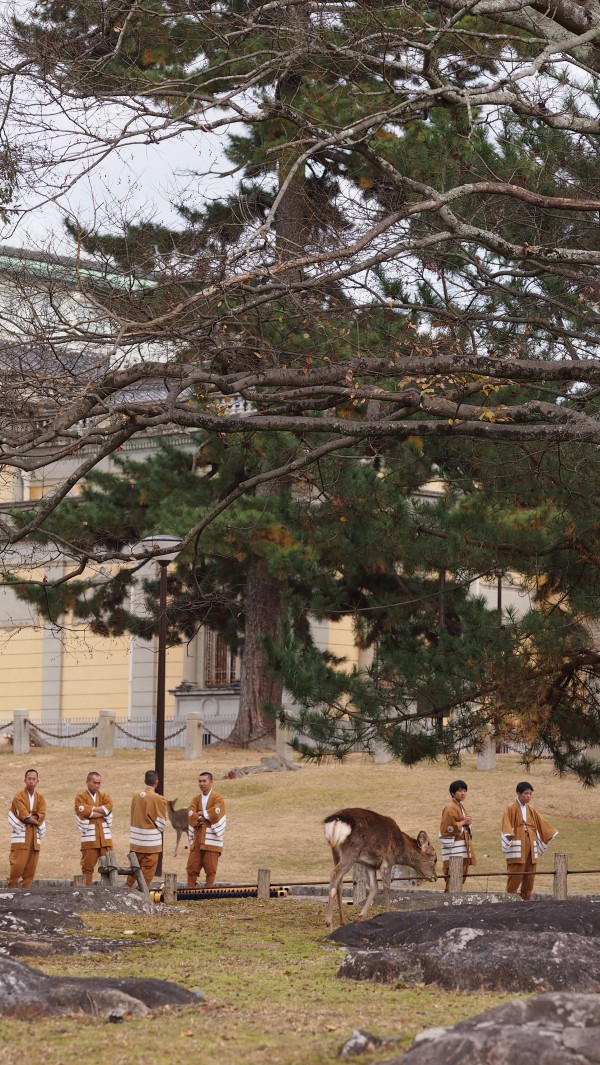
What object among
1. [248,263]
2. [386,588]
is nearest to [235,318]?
[248,263]

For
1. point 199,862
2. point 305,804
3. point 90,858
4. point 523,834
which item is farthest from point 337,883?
point 305,804

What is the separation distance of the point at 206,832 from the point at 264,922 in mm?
3744

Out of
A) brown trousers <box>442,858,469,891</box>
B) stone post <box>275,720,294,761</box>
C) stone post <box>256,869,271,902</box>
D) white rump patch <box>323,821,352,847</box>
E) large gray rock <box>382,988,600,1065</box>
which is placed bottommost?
stone post <box>256,869,271,902</box>

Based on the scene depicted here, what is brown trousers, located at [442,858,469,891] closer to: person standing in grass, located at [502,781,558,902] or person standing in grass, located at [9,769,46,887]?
person standing in grass, located at [502,781,558,902]

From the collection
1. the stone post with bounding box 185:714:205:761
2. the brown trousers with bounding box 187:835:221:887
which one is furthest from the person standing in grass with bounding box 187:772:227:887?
the stone post with bounding box 185:714:205:761

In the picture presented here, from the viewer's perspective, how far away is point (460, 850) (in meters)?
16.7

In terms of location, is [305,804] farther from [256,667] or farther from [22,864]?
[22,864]

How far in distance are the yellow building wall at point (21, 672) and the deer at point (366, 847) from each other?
2649cm

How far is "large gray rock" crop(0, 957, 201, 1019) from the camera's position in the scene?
7.31 metres

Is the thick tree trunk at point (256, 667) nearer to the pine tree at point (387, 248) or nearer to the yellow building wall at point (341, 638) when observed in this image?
the yellow building wall at point (341, 638)

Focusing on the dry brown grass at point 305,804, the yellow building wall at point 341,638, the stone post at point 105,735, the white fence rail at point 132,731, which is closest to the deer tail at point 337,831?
the dry brown grass at point 305,804

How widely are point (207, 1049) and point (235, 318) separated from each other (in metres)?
7.03

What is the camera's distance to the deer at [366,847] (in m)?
13.8

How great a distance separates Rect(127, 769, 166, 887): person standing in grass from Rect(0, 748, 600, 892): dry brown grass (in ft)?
9.25
